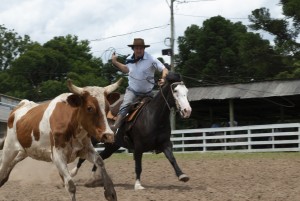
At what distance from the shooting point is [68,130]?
Result: 23.7ft

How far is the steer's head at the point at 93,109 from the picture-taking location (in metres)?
6.81

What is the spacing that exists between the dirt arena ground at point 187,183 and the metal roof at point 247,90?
8179 mm

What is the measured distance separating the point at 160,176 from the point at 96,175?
2045 mm

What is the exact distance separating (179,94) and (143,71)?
124 centimetres

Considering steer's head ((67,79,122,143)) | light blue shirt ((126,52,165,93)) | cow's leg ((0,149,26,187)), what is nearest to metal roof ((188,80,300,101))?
light blue shirt ((126,52,165,93))

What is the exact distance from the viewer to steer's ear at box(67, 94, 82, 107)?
23.1 ft

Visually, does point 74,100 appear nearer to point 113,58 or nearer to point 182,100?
point 182,100

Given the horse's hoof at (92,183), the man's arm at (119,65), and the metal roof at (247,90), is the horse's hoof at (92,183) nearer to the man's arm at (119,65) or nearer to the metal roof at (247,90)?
the man's arm at (119,65)

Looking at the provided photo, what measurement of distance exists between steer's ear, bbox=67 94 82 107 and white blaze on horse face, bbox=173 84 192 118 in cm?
234

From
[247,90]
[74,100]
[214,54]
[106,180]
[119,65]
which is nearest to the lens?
[106,180]

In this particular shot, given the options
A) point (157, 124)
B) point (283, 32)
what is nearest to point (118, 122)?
point (157, 124)

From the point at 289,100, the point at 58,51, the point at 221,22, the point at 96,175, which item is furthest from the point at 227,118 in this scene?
the point at 58,51

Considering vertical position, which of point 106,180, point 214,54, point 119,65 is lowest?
point 106,180

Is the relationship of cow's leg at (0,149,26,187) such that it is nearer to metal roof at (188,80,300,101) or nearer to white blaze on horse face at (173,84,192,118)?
white blaze on horse face at (173,84,192,118)
